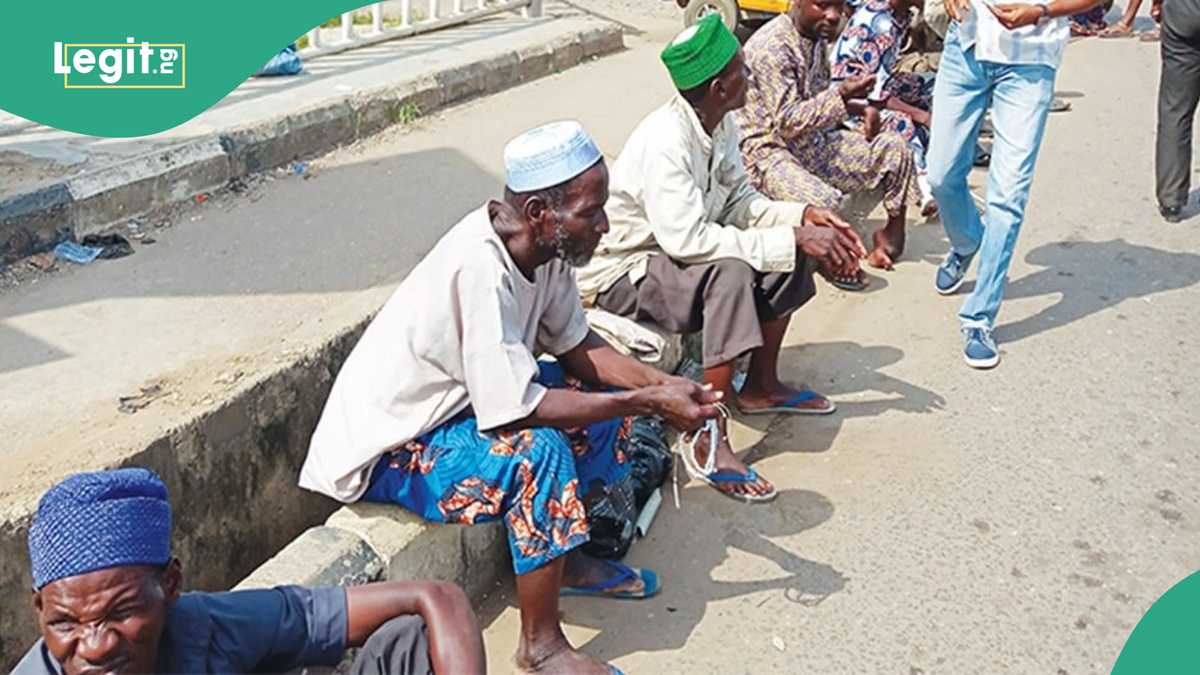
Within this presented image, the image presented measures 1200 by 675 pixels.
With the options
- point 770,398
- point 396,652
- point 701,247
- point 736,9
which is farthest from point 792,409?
point 736,9

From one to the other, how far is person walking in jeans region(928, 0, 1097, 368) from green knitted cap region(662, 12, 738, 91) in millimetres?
1387

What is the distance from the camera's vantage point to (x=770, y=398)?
4430mm

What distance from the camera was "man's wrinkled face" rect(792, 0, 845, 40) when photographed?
4.79 meters

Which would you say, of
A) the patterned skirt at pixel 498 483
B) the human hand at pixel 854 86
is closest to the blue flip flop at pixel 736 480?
the patterned skirt at pixel 498 483

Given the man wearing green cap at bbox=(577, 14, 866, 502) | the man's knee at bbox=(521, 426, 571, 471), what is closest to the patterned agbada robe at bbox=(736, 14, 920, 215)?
the man wearing green cap at bbox=(577, 14, 866, 502)

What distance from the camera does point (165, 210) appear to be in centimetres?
520

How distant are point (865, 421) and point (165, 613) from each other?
9.49 ft

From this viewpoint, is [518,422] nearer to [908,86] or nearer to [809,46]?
[809,46]

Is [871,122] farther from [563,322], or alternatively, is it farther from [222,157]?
[222,157]

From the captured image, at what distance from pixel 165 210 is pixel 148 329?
114 cm

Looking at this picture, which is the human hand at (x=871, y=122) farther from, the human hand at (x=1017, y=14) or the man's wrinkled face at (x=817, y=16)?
the human hand at (x=1017, y=14)

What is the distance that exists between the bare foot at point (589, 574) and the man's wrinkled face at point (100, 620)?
4.96ft

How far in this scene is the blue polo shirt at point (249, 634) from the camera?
216cm

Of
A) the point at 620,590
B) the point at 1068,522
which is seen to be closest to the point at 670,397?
the point at 620,590
